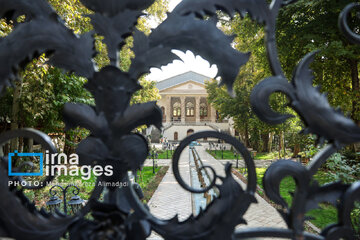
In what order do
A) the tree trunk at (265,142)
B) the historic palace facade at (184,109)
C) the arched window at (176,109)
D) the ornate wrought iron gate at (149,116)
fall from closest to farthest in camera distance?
the ornate wrought iron gate at (149,116), the tree trunk at (265,142), the historic palace facade at (184,109), the arched window at (176,109)

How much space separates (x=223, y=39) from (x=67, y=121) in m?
0.85

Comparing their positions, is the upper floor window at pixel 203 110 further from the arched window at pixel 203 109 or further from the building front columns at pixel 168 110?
the building front columns at pixel 168 110

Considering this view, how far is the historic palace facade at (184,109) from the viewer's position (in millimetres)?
49938

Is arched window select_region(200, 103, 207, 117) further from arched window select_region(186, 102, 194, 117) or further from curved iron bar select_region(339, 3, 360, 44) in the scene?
curved iron bar select_region(339, 3, 360, 44)

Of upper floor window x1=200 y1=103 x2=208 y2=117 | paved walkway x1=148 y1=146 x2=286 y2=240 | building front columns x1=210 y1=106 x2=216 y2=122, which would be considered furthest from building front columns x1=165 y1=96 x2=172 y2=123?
paved walkway x1=148 y1=146 x2=286 y2=240

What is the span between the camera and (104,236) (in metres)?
0.93

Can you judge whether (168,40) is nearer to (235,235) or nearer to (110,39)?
(110,39)

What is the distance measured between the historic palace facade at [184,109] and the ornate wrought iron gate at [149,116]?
45.5 meters

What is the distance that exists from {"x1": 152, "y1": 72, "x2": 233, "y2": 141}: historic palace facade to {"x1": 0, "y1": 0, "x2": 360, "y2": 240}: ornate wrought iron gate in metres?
45.5

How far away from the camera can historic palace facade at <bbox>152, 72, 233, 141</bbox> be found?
164ft

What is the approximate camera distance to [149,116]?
1.08 metres

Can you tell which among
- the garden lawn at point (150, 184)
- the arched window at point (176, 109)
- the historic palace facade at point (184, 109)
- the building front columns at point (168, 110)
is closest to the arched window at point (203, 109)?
the historic palace facade at point (184, 109)

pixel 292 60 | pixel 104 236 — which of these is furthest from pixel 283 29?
pixel 104 236

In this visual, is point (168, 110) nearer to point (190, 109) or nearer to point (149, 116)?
point (190, 109)
